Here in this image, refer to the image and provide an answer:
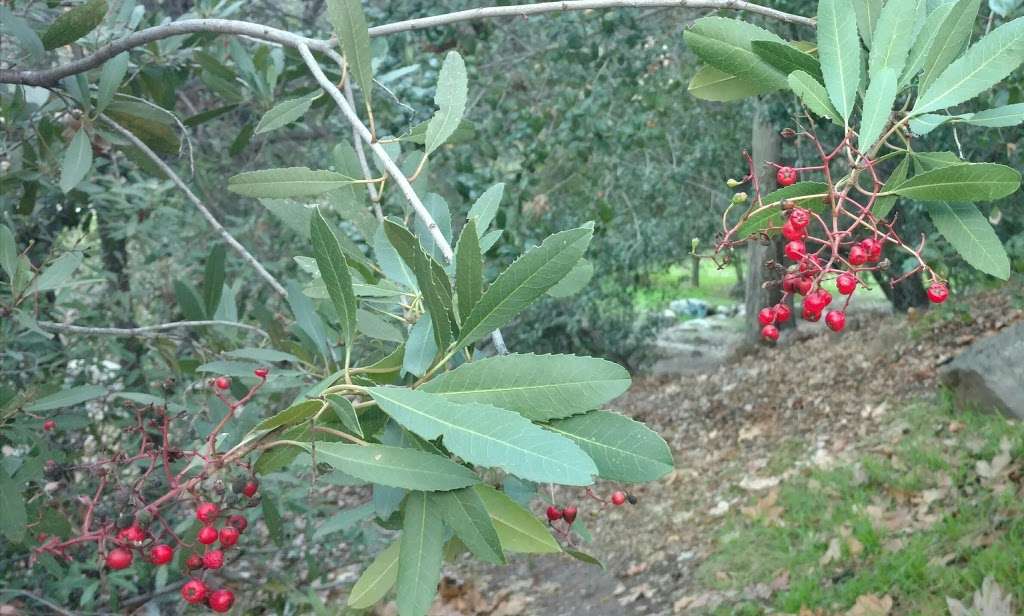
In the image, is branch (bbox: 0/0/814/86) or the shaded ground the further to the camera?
the shaded ground

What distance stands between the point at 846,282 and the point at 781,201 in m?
0.14

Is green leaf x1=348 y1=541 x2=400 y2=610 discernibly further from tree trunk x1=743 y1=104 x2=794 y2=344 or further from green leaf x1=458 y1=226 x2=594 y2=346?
tree trunk x1=743 y1=104 x2=794 y2=344

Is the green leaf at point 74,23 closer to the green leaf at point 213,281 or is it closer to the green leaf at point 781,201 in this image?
the green leaf at point 213,281

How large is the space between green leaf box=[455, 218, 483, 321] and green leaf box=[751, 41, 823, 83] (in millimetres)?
532

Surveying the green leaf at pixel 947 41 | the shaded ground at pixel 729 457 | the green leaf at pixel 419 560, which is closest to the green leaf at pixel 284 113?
the green leaf at pixel 419 560

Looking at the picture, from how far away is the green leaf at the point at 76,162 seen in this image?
221cm

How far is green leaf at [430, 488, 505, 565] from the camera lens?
102 centimetres

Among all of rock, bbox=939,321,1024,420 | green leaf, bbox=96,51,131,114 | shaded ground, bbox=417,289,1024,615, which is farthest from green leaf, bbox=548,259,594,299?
rock, bbox=939,321,1024,420

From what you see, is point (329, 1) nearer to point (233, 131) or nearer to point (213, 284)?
point (213, 284)

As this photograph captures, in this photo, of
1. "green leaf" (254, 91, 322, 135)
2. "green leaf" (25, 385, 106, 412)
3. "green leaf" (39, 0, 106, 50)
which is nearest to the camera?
"green leaf" (254, 91, 322, 135)

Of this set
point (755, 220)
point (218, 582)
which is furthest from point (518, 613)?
point (755, 220)

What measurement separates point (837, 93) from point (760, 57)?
6.2 inches

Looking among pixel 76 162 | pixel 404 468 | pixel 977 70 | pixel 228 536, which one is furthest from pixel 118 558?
pixel 76 162

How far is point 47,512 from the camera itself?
2234 millimetres
